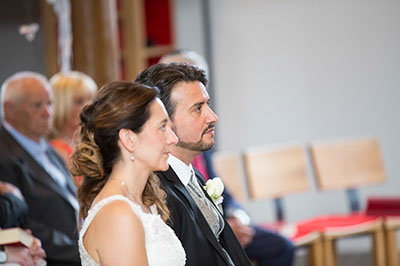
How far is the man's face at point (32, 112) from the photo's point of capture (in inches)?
141

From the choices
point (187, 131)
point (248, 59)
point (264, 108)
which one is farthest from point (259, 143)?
point (187, 131)

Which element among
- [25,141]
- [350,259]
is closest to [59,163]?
[25,141]

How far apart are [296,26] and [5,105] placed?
3.41 m

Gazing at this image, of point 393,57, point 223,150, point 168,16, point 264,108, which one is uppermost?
point 168,16

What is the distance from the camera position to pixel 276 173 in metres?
5.15

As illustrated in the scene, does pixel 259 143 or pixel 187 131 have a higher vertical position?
pixel 187 131

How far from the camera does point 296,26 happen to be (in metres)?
6.25

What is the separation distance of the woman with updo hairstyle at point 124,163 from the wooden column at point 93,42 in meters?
2.72

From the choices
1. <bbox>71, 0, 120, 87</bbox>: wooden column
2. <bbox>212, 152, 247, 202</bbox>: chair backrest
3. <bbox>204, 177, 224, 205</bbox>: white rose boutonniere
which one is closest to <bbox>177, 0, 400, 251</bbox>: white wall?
<bbox>212, 152, 247, 202</bbox>: chair backrest

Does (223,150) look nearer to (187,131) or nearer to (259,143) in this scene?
(259,143)

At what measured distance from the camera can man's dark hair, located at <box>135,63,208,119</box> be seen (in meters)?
2.29

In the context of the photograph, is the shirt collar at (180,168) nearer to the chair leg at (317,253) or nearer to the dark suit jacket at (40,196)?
the dark suit jacket at (40,196)

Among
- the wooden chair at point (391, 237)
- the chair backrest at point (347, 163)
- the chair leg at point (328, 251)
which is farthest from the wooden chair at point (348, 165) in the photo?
the chair leg at point (328, 251)

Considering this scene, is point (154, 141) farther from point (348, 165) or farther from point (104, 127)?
point (348, 165)
